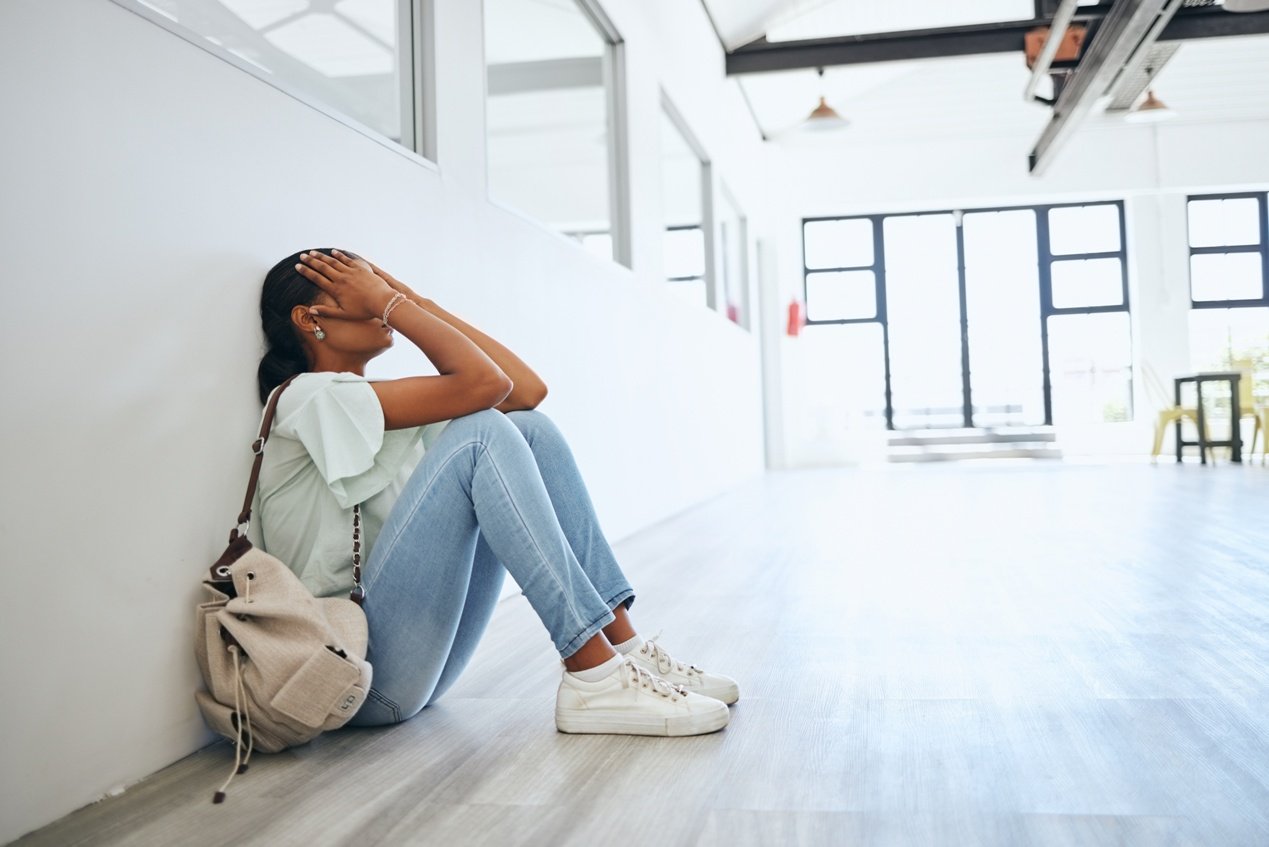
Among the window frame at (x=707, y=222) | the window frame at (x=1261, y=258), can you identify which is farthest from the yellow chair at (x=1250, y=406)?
the window frame at (x=707, y=222)

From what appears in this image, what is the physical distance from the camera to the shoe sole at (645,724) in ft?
5.40

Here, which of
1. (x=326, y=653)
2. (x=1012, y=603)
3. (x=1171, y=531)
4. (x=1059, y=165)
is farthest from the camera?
(x=1059, y=165)

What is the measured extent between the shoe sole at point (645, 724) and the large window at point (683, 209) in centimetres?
404

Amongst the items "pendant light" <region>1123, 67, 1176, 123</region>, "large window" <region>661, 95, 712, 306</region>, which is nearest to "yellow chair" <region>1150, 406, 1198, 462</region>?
"pendant light" <region>1123, 67, 1176, 123</region>

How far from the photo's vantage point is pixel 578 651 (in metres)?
1.64

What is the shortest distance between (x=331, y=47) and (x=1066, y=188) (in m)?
10.3

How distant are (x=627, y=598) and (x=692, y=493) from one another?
4.45 metres

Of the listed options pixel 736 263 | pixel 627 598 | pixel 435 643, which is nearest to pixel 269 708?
pixel 435 643

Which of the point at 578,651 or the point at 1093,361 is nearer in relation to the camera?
the point at 578,651

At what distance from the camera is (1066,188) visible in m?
11.1

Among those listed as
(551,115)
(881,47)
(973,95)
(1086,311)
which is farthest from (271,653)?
(1086,311)

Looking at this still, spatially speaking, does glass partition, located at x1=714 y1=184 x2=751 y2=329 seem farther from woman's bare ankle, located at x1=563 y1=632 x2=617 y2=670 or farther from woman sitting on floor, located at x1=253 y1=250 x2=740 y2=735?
woman's bare ankle, located at x1=563 y1=632 x2=617 y2=670

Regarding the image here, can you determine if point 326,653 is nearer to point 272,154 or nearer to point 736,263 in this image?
point 272,154

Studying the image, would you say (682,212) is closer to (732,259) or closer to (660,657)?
(732,259)
